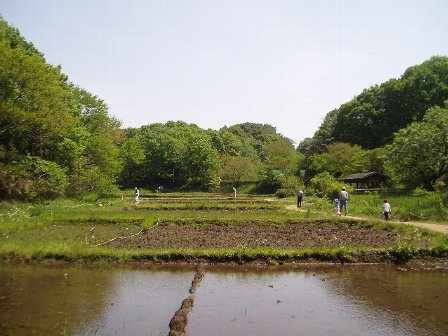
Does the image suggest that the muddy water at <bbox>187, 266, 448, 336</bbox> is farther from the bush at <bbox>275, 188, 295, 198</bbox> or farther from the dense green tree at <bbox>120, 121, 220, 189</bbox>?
the dense green tree at <bbox>120, 121, 220, 189</bbox>

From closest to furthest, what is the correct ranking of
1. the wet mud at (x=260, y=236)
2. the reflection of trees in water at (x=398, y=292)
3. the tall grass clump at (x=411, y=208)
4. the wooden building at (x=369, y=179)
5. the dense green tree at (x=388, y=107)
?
the reflection of trees in water at (x=398, y=292), the wet mud at (x=260, y=236), the tall grass clump at (x=411, y=208), the wooden building at (x=369, y=179), the dense green tree at (x=388, y=107)

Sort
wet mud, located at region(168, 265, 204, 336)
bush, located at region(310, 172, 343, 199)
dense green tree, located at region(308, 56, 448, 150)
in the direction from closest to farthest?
1. wet mud, located at region(168, 265, 204, 336)
2. bush, located at region(310, 172, 343, 199)
3. dense green tree, located at region(308, 56, 448, 150)

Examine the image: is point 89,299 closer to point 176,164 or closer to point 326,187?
point 326,187

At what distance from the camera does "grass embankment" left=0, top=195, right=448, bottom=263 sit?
1479 centimetres

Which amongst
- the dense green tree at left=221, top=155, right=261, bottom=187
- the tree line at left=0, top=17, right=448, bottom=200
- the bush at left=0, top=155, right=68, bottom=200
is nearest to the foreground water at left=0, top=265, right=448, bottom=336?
the bush at left=0, top=155, right=68, bottom=200

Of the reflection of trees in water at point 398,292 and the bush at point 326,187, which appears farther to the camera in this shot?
the bush at point 326,187

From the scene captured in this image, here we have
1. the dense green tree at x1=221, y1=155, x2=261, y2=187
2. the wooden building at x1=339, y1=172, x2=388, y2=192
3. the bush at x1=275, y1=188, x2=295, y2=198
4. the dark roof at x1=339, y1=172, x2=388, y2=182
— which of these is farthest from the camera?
the dense green tree at x1=221, y1=155, x2=261, y2=187

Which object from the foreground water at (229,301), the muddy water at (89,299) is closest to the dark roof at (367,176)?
the foreground water at (229,301)

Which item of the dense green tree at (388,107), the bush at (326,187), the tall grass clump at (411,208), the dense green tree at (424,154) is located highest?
the dense green tree at (388,107)

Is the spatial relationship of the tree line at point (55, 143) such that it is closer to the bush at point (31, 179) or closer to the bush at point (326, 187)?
the bush at point (31, 179)

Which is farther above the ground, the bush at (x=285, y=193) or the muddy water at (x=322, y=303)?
the bush at (x=285, y=193)

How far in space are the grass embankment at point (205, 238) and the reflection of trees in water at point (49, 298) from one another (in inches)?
67.9

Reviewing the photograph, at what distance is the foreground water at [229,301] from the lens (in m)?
8.43

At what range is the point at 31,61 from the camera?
30500mm
